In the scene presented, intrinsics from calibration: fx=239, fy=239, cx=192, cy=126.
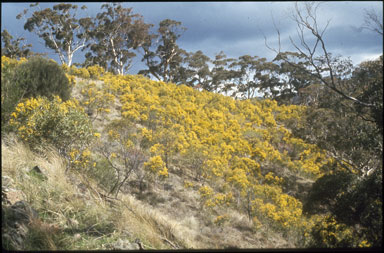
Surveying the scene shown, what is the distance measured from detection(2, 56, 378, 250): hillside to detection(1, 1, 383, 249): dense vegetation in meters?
0.06

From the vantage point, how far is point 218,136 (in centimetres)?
1230

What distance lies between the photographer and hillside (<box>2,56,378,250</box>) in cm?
334

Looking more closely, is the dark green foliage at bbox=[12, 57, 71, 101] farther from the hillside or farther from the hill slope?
the hill slope

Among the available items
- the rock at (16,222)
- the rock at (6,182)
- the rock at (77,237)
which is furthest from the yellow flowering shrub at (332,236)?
the rock at (6,182)

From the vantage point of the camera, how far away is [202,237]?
201 inches

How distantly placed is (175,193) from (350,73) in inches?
248

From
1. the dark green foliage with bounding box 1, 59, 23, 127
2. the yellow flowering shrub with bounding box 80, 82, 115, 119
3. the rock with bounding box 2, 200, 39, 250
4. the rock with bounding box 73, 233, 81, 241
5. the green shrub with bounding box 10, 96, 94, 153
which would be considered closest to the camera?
the rock with bounding box 2, 200, 39, 250

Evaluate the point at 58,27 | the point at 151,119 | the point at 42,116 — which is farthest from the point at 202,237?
the point at 58,27

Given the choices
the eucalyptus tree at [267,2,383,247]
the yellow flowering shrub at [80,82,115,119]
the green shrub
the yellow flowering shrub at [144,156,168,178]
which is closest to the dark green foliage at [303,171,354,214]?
the eucalyptus tree at [267,2,383,247]

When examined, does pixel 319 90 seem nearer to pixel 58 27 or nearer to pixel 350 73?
pixel 350 73

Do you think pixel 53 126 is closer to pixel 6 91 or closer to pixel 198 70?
pixel 6 91

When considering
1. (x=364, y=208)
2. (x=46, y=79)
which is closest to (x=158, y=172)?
(x=46, y=79)

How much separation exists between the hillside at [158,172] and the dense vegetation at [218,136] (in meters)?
0.06

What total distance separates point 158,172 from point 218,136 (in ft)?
14.8
